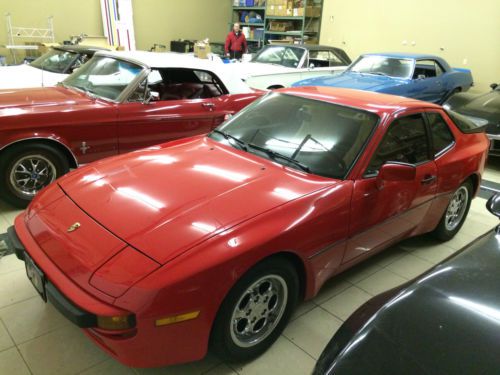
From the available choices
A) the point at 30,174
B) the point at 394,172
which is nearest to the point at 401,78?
the point at 394,172

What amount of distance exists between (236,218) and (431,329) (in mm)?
957

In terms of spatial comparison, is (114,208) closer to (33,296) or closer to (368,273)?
(33,296)

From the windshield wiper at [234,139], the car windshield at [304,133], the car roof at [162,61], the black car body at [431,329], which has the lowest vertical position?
the black car body at [431,329]

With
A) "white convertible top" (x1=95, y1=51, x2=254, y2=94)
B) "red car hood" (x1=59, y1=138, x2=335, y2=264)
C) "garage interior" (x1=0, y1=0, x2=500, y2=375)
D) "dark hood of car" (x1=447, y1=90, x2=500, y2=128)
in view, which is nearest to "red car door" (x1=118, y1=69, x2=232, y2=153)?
"white convertible top" (x1=95, y1=51, x2=254, y2=94)

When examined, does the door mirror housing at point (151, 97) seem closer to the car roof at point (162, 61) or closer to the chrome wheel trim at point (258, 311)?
the car roof at point (162, 61)

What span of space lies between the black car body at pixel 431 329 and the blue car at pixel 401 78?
18.1 ft

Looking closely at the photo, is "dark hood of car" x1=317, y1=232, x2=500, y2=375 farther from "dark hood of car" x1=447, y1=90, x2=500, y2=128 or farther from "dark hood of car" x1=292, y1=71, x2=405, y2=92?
"dark hood of car" x1=292, y1=71, x2=405, y2=92

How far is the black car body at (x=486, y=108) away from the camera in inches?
233

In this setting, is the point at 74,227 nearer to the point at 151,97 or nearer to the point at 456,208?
the point at 151,97

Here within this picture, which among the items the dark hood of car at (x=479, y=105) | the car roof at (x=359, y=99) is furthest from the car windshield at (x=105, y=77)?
the dark hood of car at (x=479, y=105)

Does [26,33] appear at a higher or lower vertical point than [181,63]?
lower

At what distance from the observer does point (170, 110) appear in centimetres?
441

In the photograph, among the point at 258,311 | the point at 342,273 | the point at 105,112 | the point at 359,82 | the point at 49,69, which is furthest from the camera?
the point at 359,82

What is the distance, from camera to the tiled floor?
2133 mm
